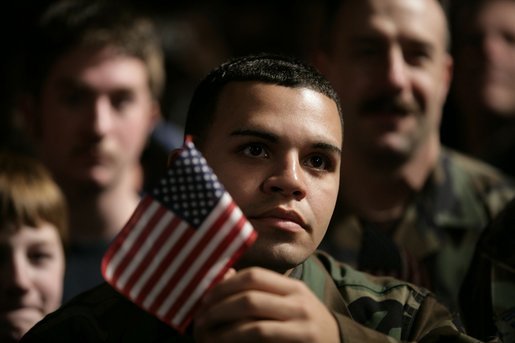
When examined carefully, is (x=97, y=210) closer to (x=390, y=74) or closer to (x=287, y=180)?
(x=390, y=74)

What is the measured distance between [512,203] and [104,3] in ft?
7.33

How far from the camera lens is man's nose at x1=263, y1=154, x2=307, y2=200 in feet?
7.12

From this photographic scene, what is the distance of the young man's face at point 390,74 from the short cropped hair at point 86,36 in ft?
2.84

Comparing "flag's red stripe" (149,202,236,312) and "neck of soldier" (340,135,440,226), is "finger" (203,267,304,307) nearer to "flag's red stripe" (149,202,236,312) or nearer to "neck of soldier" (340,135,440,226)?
"flag's red stripe" (149,202,236,312)

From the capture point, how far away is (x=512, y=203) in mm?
2789

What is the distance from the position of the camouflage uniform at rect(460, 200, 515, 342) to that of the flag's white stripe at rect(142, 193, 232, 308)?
2.66ft

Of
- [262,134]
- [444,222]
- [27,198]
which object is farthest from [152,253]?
[444,222]

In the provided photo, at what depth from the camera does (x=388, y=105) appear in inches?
146

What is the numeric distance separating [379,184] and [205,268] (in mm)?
1891

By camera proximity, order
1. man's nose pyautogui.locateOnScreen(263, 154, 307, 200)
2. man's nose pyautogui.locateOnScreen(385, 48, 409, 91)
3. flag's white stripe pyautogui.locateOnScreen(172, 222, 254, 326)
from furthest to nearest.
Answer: man's nose pyautogui.locateOnScreen(385, 48, 409, 91), man's nose pyautogui.locateOnScreen(263, 154, 307, 200), flag's white stripe pyautogui.locateOnScreen(172, 222, 254, 326)

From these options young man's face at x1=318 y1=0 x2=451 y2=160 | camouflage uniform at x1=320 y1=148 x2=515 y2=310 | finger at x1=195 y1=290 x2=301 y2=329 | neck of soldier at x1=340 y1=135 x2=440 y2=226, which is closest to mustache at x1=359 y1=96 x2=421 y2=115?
young man's face at x1=318 y1=0 x2=451 y2=160

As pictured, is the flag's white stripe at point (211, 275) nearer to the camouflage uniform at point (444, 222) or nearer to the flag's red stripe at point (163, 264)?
the flag's red stripe at point (163, 264)

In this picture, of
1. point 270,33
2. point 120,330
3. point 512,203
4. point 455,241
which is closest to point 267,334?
point 120,330

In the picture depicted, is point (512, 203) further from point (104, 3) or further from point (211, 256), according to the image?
point (104, 3)
